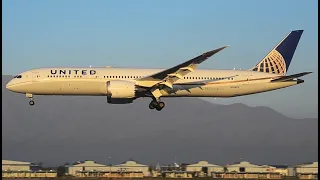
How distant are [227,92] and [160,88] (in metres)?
5.49

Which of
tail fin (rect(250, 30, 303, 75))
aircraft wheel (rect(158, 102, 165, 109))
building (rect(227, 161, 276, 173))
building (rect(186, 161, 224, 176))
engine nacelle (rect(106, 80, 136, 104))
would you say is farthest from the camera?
building (rect(186, 161, 224, 176))

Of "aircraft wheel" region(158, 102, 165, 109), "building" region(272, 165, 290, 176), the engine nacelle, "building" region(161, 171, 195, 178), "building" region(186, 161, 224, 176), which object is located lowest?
"building" region(161, 171, 195, 178)

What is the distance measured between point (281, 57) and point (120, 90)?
16110 mm

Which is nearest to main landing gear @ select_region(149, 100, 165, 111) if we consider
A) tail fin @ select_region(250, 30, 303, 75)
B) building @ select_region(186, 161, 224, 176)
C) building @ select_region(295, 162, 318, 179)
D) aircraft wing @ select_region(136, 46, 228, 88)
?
aircraft wing @ select_region(136, 46, 228, 88)

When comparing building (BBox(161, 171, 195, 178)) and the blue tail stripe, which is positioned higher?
the blue tail stripe

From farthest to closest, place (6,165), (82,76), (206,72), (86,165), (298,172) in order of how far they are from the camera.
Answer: (86,165), (6,165), (298,172), (206,72), (82,76)

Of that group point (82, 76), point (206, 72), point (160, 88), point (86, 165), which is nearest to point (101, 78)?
point (82, 76)

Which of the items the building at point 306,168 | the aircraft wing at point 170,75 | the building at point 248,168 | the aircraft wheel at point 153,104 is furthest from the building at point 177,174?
the building at point 306,168

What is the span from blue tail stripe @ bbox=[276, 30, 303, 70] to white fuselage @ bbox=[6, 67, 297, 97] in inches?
174

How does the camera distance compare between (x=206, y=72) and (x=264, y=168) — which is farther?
(x=264, y=168)

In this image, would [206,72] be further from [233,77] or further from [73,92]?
[73,92]

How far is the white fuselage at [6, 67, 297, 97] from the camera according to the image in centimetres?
4397

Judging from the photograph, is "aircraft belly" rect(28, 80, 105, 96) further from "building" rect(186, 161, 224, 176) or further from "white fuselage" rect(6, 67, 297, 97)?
"building" rect(186, 161, 224, 176)

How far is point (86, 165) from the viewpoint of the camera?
67.4m
